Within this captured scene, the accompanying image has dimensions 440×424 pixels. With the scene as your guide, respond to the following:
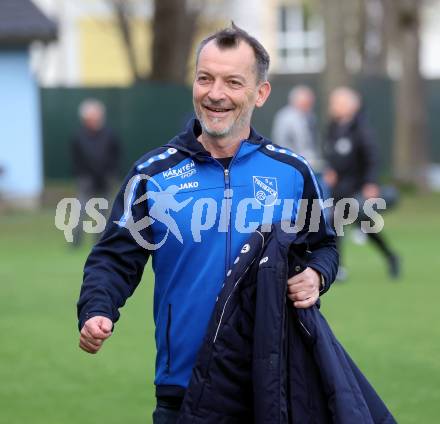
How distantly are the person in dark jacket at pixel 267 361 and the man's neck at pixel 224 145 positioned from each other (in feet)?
1.39

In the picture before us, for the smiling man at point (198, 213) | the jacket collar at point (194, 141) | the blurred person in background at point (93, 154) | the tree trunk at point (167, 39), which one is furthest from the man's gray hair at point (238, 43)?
the tree trunk at point (167, 39)

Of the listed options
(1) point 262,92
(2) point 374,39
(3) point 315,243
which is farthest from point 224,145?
(2) point 374,39

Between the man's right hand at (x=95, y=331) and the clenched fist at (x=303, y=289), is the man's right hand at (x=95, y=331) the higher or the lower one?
the lower one

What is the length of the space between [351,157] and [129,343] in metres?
5.18

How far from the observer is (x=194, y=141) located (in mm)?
4785

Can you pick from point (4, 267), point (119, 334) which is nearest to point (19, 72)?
point (4, 267)

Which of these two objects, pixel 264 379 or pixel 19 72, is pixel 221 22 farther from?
pixel 264 379

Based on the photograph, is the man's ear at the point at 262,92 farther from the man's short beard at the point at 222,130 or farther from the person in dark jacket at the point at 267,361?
the person in dark jacket at the point at 267,361

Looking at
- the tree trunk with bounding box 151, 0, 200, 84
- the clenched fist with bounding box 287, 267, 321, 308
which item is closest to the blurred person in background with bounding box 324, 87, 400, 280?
the clenched fist with bounding box 287, 267, 321, 308

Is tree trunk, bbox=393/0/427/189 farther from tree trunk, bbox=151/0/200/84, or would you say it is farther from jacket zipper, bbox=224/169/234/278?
jacket zipper, bbox=224/169/234/278

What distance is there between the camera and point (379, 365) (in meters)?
9.58

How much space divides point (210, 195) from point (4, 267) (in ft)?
41.8

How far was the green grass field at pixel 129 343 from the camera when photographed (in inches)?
329

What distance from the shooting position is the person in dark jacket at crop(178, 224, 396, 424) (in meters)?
4.39
